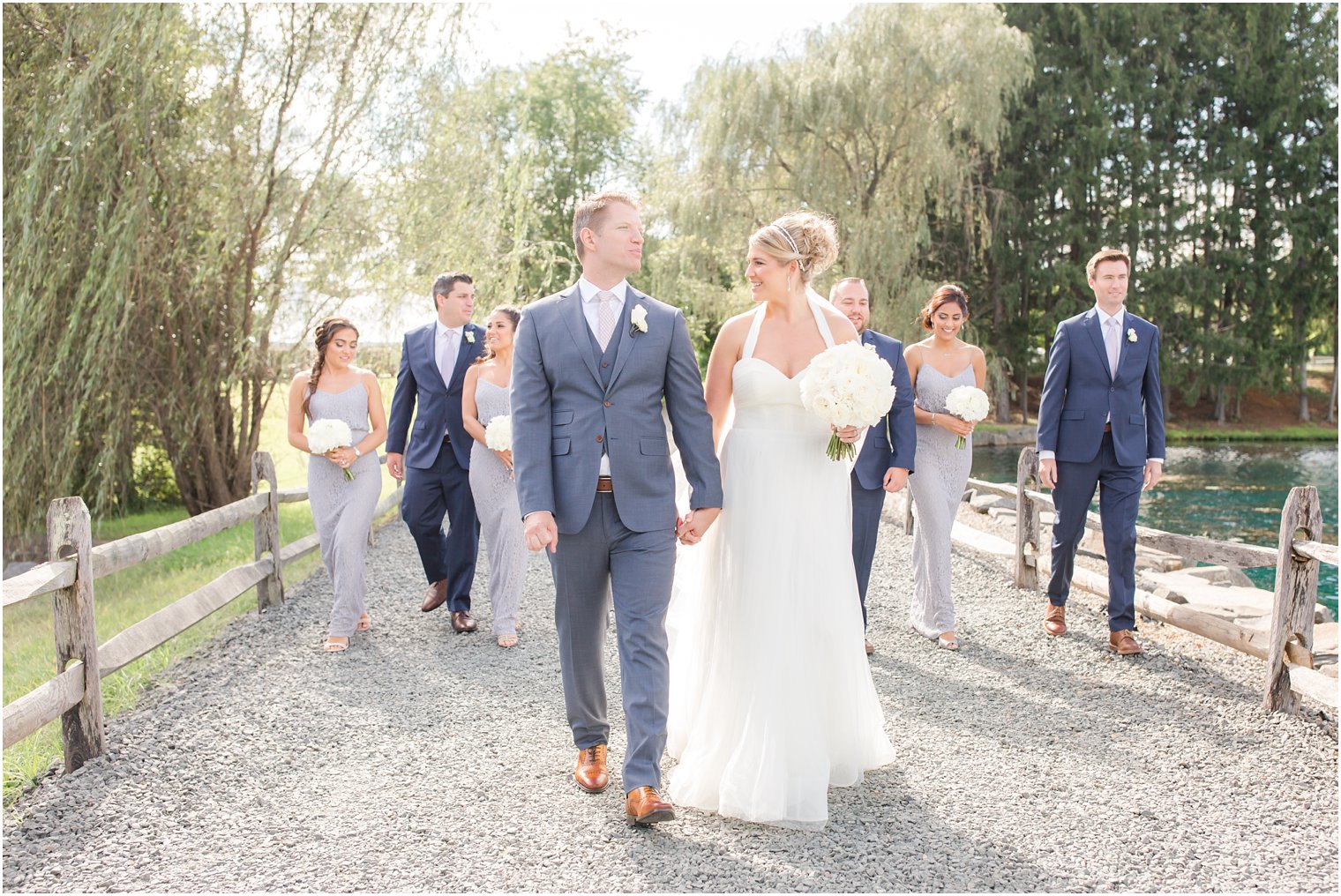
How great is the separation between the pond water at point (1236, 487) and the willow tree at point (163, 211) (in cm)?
1065

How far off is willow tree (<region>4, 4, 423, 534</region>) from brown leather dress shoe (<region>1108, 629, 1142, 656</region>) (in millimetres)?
8946

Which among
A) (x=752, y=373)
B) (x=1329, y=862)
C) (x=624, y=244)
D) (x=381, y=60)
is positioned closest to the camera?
(x=1329, y=862)

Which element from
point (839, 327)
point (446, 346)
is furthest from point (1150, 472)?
point (446, 346)

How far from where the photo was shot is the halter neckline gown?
3748 millimetres

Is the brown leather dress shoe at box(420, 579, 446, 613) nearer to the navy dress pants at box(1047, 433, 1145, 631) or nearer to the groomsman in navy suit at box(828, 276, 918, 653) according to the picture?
the groomsman in navy suit at box(828, 276, 918, 653)

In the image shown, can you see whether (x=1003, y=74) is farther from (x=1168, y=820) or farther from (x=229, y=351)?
(x=1168, y=820)

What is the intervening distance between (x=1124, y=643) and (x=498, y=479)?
12.5ft

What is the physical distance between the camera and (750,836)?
353 cm

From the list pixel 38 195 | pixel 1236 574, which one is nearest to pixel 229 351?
pixel 38 195

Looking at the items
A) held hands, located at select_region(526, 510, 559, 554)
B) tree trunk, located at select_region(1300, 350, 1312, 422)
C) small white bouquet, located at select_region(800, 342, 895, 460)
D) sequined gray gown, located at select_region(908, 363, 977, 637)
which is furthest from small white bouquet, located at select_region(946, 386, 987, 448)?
tree trunk, located at select_region(1300, 350, 1312, 422)

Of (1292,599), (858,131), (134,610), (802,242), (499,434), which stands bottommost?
(134,610)

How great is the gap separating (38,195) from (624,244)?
8.71 metres

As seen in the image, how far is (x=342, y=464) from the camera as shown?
6.44 m

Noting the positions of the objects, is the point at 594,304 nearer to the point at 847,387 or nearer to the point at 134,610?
the point at 847,387
